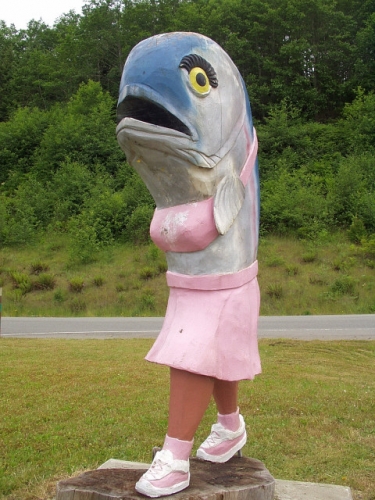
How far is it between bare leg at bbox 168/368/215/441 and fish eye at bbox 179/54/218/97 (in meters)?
1.31

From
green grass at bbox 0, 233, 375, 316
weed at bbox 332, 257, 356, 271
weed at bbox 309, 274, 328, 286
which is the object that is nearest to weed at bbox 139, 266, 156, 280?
green grass at bbox 0, 233, 375, 316

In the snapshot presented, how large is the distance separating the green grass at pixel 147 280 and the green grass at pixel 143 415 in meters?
6.14

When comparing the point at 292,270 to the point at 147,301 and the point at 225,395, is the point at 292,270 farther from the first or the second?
the point at 225,395

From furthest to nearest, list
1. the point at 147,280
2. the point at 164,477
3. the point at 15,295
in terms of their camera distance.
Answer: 1. the point at 147,280
2. the point at 15,295
3. the point at 164,477

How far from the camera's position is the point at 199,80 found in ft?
8.74

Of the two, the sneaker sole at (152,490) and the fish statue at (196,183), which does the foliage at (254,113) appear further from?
the sneaker sole at (152,490)

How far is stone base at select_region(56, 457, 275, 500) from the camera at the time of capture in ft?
8.96

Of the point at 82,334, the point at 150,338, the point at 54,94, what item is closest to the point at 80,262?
the point at 82,334

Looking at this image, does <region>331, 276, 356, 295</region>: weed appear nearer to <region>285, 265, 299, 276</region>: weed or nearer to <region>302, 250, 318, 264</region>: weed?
<region>285, 265, 299, 276</region>: weed

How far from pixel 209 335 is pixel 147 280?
1292 cm

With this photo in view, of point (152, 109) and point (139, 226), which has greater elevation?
point (152, 109)

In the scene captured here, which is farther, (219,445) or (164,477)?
(219,445)

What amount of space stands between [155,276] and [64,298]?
97.1 inches

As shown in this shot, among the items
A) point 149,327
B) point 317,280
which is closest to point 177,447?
point 149,327
